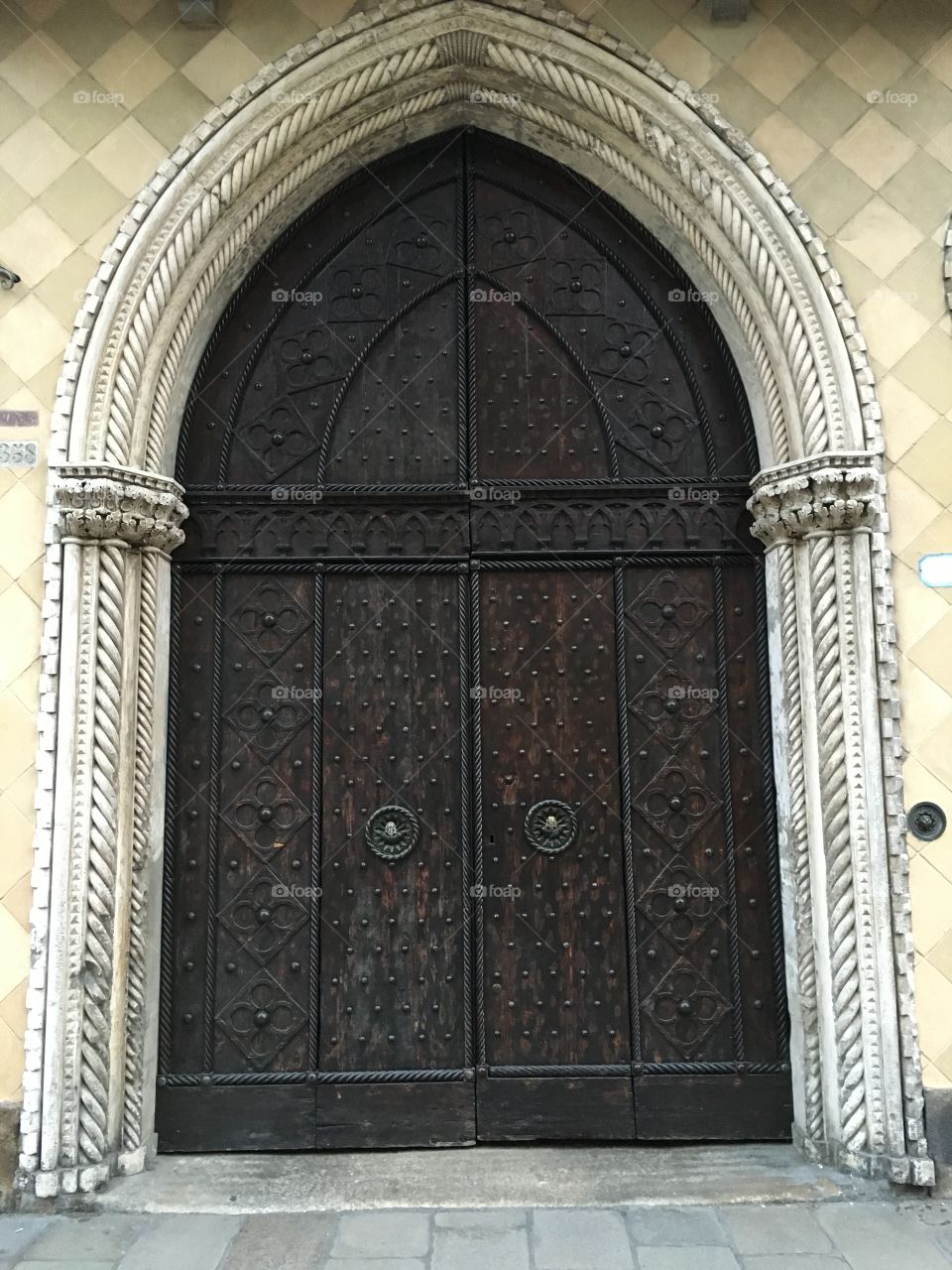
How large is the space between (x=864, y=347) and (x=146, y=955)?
3550 mm

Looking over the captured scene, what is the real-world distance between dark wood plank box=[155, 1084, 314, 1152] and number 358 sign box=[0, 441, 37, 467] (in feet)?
7.94

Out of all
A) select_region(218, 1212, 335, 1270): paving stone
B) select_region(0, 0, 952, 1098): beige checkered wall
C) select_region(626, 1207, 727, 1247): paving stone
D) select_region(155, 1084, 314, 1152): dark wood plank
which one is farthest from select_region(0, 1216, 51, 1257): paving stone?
select_region(626, 1207, 727, 1247): paving stone

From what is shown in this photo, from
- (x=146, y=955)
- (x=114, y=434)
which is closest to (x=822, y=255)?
(x=114, y=434)

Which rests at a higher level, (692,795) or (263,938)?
(692,795)

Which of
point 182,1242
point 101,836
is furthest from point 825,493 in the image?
point 182,1242

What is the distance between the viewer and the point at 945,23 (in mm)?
3777

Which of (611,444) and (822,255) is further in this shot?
(611,444)

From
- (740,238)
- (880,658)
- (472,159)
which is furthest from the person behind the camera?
(472,159)

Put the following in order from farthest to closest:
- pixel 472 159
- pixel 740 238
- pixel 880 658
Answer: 1. pixel 472 159
2. pixel 740 238
3. pixel 880 658

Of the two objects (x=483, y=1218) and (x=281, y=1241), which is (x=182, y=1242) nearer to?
Result: (x=281, y=1241)

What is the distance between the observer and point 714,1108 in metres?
3.57

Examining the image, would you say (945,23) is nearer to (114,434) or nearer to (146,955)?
(114,434)

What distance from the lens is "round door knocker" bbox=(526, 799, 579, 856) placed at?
3689mm

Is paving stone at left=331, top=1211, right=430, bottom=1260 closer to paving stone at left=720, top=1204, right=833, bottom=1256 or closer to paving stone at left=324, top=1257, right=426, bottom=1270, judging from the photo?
paving stone at left=324, top=1257, right=426, bottom=1270
